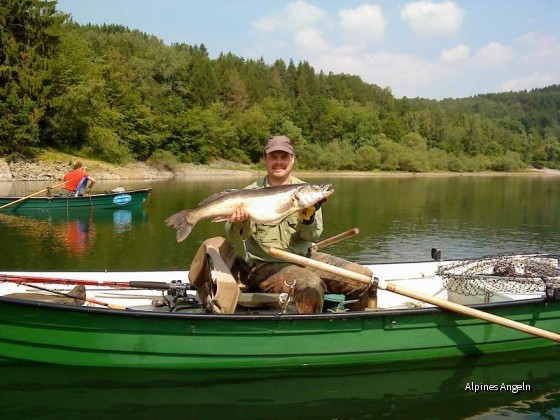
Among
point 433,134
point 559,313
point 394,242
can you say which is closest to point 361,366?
point 559,313

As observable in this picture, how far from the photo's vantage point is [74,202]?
24562mm

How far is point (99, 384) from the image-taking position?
6.97 m

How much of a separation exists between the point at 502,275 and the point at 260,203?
5.04 meters

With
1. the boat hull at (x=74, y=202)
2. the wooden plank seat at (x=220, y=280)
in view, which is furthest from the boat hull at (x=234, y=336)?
the boat hull at (x=74, y=202)

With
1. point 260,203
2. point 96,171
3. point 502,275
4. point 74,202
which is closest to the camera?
point 260,203

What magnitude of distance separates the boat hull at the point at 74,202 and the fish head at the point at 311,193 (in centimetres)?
A: 2052

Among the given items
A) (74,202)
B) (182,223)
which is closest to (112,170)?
(74,202)

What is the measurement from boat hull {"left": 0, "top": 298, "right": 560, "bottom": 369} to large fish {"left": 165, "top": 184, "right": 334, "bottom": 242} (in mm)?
1236

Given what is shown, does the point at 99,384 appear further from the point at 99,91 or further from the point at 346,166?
the point at 346,166

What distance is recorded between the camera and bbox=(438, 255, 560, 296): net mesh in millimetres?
8570

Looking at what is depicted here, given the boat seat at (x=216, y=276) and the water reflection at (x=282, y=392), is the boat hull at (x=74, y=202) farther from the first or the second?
the boat seat at (x=216, y=276)

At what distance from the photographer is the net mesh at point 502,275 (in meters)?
8.57

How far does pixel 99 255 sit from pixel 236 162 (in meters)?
62.0

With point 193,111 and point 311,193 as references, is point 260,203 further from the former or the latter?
point 193,111
